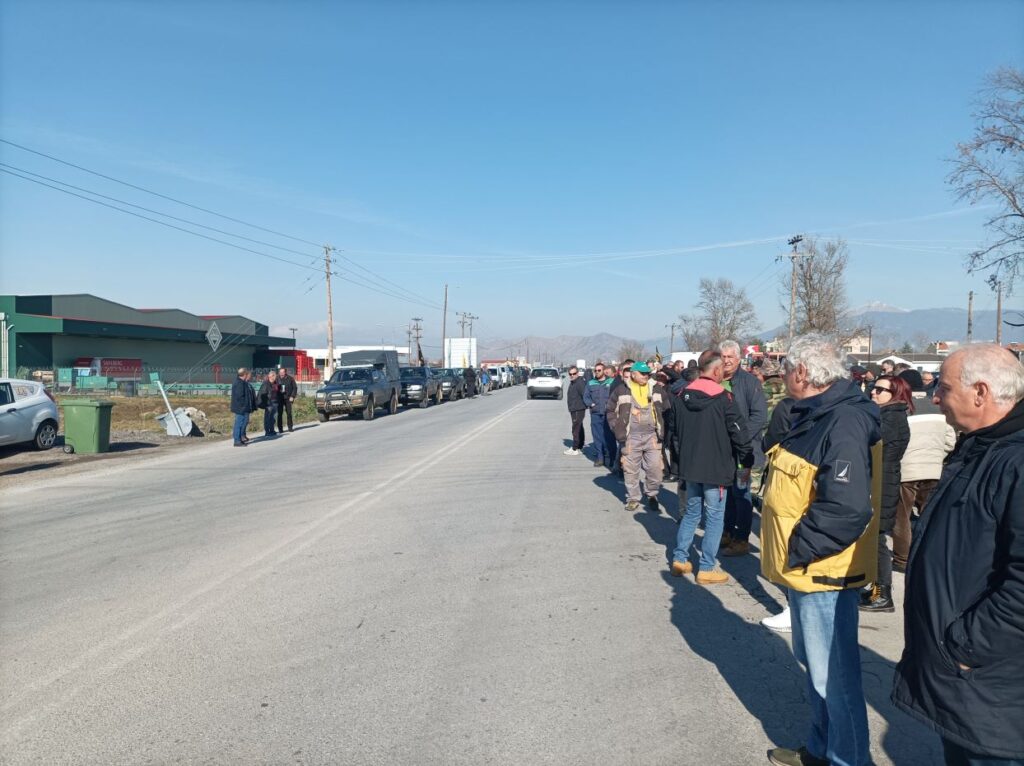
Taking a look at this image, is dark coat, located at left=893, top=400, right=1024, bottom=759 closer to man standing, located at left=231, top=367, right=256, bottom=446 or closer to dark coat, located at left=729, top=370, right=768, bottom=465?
dark coat, located at left=729, top=370, right=768, bottom=465

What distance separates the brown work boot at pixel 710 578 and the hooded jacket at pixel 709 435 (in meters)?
0.83

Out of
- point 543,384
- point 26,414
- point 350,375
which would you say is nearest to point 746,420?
point 26,414

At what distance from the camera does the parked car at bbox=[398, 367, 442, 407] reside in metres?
34.4

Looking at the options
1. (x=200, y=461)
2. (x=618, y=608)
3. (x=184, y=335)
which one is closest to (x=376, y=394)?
(x=200, y=461)

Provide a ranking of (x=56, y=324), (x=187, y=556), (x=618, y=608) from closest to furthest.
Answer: (x=618, y=608) < (x=187, y=556) < (x=56, y=324)

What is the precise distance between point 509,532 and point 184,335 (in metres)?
57.3

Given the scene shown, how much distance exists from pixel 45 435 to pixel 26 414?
0.84 m

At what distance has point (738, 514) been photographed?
748 cm

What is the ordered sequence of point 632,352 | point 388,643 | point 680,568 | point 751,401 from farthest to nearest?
point 632,352 → point 751,401 → point 680,568 → point 388,643

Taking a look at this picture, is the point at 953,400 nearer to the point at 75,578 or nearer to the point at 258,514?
the point at 75,578

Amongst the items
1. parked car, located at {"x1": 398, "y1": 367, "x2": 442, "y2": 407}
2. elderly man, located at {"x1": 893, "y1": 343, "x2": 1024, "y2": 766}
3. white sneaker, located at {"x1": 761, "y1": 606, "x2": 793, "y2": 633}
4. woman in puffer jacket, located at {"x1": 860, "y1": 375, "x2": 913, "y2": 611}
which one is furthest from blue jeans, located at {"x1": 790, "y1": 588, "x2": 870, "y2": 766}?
parked car, located at {"x1": 398, "y1": 367, "x2": 442, "y2": 407}

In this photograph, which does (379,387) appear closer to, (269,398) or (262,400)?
(269,398)

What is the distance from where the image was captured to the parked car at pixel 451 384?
130 ft

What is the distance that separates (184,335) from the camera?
59.2 metres
